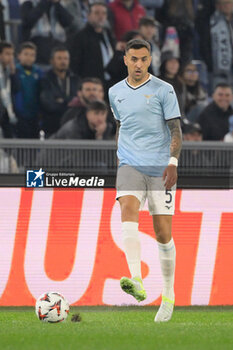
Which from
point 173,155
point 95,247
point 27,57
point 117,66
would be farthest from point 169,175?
point 117,66

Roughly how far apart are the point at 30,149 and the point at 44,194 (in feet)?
4.21

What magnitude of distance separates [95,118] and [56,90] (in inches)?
46.4

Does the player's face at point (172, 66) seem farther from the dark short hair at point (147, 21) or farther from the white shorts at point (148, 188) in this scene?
the white shorts at point (148, 188)

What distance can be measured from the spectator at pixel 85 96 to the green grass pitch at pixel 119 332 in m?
4.16

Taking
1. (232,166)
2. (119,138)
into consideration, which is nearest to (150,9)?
(232,166)

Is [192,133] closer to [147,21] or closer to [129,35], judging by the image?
[129,35]

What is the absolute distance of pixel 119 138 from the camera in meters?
7.59

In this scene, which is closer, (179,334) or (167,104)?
(179,334)

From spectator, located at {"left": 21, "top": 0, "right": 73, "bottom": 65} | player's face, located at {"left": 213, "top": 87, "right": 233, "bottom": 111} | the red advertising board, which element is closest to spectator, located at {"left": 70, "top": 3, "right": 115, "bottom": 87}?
spectator, located at {"left": 21, "top": 0, "right": 73, "bottom": 65}

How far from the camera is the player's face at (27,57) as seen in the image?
41.4 ft

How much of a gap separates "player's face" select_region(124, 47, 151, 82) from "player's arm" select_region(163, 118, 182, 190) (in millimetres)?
485

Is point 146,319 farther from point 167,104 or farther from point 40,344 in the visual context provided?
point 40,344

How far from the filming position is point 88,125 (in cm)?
1183

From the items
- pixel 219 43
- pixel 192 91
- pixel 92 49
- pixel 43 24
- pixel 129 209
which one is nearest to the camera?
pixel 129 209
